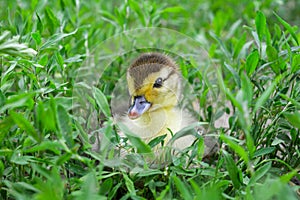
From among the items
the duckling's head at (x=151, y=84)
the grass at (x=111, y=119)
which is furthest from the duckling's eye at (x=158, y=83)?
the grass at (x=111, y=119)

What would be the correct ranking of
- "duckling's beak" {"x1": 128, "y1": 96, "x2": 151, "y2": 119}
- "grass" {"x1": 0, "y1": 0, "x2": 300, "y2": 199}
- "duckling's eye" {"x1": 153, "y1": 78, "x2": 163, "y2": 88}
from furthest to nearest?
1. "duckling's eye" {"x1": 153, "y1": 78, "x2": 163, "y2": 88}
2. "duckling's beak" {"x1": 128, "y1": 96, "x2": 151, "y2": 119}
3. "grass" {"x1": 0, "y1": 0, "x2": 300, "y2": 199}

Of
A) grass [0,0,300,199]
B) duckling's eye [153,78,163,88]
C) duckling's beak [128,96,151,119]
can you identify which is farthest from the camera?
duckling's eye [153,78,163,88]

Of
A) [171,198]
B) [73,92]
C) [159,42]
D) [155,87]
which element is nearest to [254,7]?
[159,42]

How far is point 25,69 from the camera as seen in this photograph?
1.66m

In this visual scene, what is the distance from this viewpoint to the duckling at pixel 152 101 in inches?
75.9

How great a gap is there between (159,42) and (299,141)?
3.68ft

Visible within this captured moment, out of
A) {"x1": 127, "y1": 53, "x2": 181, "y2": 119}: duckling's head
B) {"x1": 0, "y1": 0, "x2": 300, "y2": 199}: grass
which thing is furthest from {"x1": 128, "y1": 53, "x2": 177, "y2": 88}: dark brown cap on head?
{"x1": 0, "y1": 0, "x2": 300, "y2": 199}: grass

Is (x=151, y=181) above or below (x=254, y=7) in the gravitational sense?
below

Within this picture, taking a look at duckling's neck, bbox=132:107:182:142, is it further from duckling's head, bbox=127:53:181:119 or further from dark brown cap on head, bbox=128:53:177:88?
dark brown cap on head, bbox=128:53:177:88

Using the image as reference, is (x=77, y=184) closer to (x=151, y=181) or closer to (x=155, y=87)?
(x=151, y=181)

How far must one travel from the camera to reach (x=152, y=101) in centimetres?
197

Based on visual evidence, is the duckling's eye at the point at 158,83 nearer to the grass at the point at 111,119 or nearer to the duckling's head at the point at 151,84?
the duckling's head at the point at 151,84

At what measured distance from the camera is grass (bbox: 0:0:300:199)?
4.13 ft

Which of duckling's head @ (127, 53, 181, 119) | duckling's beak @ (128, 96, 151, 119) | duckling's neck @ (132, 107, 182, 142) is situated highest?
duckling's head @ (127, 53, 181, 119)
